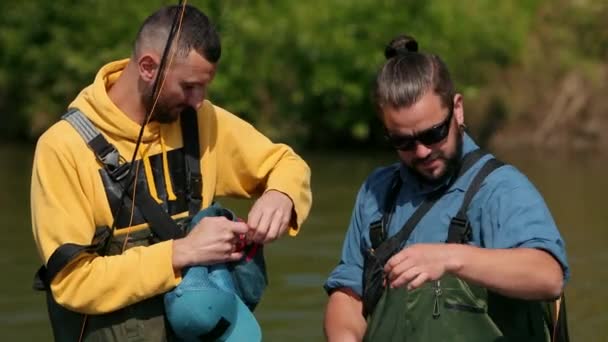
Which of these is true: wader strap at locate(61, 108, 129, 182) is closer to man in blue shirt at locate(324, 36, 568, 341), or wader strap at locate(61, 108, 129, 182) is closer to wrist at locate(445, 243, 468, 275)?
man in blue shirt at locate(324, 36, 568, 341)

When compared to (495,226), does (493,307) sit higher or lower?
lower

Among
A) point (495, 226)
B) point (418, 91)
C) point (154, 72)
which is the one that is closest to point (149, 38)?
point (154, 72)

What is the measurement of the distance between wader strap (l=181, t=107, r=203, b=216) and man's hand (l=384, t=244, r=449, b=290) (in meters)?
0.95

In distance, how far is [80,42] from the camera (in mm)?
24844

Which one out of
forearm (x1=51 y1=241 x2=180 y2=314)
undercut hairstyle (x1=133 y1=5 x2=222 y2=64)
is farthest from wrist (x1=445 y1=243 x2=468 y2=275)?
undercut hairstyle (x1=133 y1=5 x2=222 y2=64)

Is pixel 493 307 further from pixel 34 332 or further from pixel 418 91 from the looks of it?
pixel 34 332

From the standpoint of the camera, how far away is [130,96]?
4.63 meters

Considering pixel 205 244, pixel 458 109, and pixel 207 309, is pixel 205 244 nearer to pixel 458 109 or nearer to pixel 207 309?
pixel 207 309

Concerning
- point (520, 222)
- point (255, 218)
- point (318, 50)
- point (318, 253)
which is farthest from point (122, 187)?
point (318, 50)

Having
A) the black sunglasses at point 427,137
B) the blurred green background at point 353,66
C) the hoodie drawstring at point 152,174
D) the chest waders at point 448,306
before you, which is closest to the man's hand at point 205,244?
the hoodie drawstring at point 152,174

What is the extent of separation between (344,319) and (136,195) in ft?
2.83

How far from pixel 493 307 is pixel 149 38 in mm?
1508

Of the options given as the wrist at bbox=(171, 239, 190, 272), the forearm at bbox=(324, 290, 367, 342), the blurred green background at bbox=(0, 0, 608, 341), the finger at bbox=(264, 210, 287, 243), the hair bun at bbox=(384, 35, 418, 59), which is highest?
the hair bun at bbox=(384, 35, 418, 59)

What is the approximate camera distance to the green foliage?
22.2 metres
